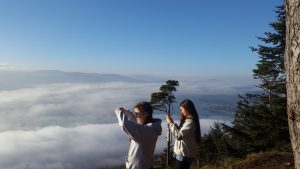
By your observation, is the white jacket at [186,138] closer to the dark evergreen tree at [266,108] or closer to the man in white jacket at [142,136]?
the man in white jacket at [142,136]

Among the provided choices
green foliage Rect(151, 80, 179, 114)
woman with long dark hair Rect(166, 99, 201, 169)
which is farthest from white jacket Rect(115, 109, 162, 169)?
green foliage Rect(151, 80, 179, 114)

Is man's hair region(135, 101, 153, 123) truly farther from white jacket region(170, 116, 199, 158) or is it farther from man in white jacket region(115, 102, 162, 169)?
white jacket region(170, 116, 199, 158)

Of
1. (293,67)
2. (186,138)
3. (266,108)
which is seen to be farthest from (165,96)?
(293,67)

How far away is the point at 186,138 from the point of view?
663 centimetres

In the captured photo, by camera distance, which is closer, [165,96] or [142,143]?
[142,143]

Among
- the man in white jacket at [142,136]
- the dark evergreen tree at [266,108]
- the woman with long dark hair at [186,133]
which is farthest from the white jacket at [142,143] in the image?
the dark evergreen tree at [266,108]

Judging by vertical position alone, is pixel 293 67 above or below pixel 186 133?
above

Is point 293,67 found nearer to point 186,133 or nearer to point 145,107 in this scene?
point 145,107

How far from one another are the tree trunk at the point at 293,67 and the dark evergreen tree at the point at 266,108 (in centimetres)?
1924

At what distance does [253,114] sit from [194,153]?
1876cm

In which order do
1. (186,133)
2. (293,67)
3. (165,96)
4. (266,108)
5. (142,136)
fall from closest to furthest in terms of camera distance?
(293,67) < (142,136) < (186,133) < (266,108) < (165,96)

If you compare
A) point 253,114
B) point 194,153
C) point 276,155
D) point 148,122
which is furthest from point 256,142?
point 148,122

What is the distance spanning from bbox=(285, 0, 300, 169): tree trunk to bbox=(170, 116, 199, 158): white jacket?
384cm

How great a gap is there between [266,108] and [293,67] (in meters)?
22.3
